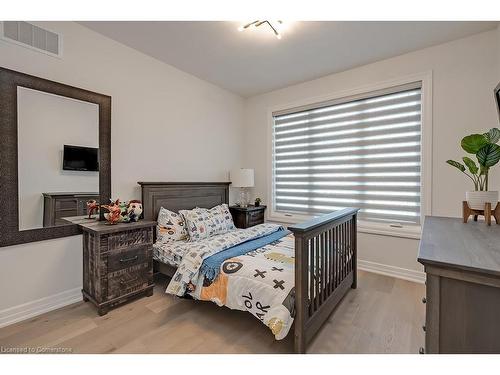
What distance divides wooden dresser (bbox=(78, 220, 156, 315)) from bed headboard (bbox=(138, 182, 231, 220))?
0.46 meters

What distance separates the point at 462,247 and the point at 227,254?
1.57 meters

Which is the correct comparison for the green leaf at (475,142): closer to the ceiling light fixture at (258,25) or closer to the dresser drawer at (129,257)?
the ceiling light fixture at (258,25)

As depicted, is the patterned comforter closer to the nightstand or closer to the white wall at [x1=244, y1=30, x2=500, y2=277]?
the nightstand

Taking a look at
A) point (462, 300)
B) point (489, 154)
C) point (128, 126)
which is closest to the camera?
point (462, 300)

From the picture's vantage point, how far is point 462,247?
3.49 ft

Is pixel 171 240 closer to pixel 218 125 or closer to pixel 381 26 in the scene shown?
pixel 218 125

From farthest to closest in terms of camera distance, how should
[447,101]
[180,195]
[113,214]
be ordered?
1. [180,195]
2. [447,101]
3. [113,214]

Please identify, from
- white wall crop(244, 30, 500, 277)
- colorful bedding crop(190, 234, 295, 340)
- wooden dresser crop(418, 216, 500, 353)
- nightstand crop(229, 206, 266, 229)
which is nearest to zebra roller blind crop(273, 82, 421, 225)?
white wall crop(244, 30, 500, 277)

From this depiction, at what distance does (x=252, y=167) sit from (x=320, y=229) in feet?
8.09

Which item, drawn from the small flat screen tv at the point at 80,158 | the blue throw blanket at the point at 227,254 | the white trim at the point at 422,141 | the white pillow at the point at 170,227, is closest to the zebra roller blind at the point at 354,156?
the white trim at the point at 422,141

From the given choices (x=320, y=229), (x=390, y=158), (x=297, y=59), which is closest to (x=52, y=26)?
(x=297, y=59)

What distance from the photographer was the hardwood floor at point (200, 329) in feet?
5.27

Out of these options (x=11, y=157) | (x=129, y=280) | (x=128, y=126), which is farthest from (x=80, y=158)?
(x=129, y=280)

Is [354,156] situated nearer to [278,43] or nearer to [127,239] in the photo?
[278,43]
